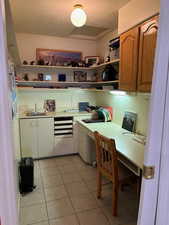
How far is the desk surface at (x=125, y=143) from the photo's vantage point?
1660 millimetres

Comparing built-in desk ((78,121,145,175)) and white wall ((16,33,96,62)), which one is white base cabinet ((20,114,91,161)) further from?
white wall ((16,33,96,62))

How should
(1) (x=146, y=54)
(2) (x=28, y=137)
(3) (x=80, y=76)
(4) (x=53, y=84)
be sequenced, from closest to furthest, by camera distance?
1. (1) (x=146, y=54)
2. (2) (x=28, y=137)
3. (4) (x=53, y=84)
4. (3) (x=80, y=76)

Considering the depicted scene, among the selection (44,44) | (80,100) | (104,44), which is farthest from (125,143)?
(44,44)

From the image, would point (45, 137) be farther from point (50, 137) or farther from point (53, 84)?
point (53, 84)

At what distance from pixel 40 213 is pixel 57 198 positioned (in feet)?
0.99

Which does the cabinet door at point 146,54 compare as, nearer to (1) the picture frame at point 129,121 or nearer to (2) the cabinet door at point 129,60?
(2) the cabinet door at point 129,60

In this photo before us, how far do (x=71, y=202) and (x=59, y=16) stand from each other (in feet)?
8.54

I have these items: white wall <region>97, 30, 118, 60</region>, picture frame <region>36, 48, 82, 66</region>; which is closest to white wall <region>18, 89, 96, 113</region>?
picture frame <region>36, 48, 82, 66</region>

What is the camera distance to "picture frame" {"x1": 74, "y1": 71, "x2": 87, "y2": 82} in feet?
12.5

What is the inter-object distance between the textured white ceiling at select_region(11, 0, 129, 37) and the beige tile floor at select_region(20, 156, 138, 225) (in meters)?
2.47

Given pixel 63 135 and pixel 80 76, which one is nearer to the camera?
pixel 63 135

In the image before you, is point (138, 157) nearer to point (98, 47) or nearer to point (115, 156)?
point (115, 156)

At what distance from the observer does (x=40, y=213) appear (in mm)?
1912

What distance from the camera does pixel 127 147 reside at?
1.92 metres
